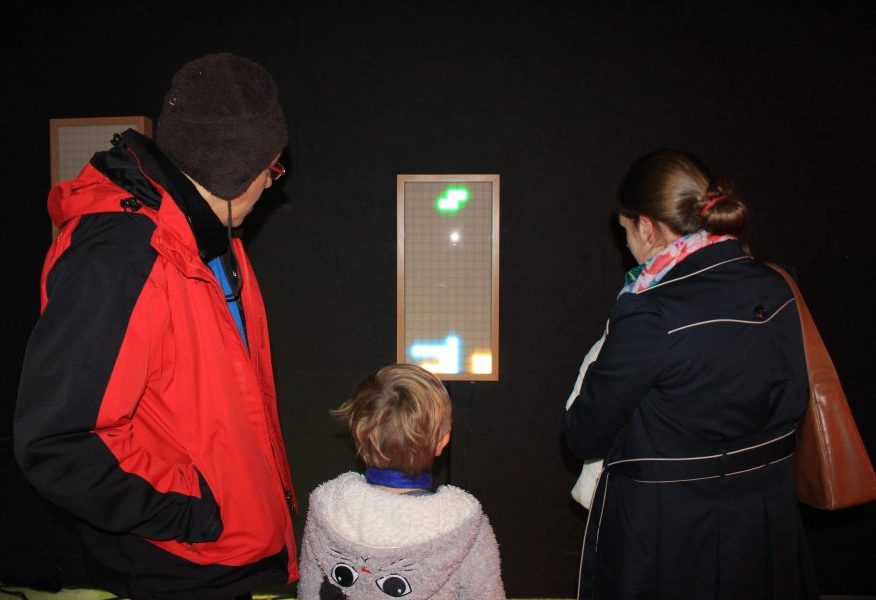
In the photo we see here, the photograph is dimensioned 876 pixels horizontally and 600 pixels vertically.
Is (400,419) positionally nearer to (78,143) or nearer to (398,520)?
(398,520)

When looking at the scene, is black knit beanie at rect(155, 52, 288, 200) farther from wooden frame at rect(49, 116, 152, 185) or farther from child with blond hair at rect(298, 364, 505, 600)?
wooden frame at rect(49, 116, 152, 185)

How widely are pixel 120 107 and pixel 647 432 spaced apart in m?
2.19

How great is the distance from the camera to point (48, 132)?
2.38 metres

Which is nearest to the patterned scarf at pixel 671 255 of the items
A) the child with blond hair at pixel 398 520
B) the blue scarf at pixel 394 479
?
the child with blond hair at pixel 398 520

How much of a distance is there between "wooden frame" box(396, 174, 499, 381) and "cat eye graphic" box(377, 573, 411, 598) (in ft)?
4.08

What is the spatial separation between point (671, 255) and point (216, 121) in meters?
0.92

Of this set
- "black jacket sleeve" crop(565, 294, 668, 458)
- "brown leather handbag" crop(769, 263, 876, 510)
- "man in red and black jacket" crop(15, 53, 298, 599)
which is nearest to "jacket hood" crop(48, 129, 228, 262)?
"man in red and black jacket" crop(15, 53, 298, 599)

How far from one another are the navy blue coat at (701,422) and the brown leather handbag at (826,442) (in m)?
0.06

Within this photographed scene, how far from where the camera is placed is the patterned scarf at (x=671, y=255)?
126 cm

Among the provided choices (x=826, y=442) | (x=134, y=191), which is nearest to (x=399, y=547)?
(x=134, y=191)

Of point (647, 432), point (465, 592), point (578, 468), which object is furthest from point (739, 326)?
point (578, 468)

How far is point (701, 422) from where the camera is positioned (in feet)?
4.02

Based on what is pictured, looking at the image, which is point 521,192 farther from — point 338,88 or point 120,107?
point 120,107

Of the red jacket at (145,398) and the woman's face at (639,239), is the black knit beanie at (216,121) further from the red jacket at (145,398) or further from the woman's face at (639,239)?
the woman's face at (639,239)
